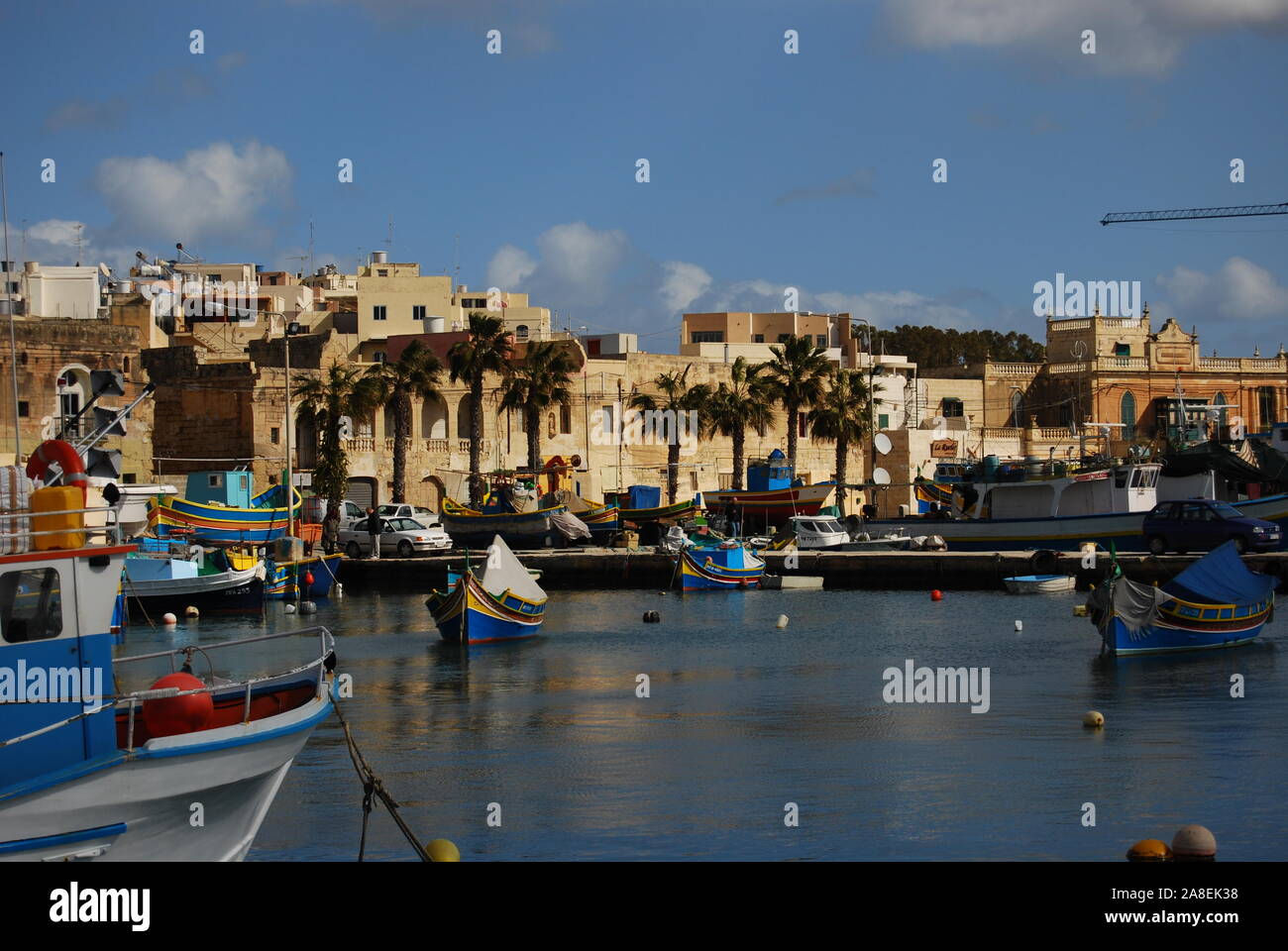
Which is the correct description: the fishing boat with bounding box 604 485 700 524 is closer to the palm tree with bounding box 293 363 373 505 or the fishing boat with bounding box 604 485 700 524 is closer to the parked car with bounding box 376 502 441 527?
the parked car with bounding box 376 502 441 527

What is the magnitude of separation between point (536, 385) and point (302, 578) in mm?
19421

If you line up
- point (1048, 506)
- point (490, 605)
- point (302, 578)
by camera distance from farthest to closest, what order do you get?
1. point (1048, 506)
2. point (302, 578)
3. point (490, 605)

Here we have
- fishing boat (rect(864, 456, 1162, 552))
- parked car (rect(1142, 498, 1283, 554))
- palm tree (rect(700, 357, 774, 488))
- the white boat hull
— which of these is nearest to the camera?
the white boat hull

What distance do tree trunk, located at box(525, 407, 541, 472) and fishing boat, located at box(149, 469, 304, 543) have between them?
12037 millimetres

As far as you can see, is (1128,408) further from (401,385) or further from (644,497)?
(401,385)

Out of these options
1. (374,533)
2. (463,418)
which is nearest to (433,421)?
(463,418)

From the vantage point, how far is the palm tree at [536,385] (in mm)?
66312

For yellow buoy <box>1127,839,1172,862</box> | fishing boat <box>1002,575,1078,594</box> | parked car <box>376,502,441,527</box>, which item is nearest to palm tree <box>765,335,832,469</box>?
parked car <box>376,502,441,527</box>

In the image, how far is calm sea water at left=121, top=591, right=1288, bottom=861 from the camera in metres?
17.8

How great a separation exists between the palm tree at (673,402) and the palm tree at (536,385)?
8.59 meters

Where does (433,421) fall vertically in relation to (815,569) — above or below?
above

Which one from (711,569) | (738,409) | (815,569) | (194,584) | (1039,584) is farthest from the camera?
(738,409)

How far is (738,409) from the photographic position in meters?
75.6
